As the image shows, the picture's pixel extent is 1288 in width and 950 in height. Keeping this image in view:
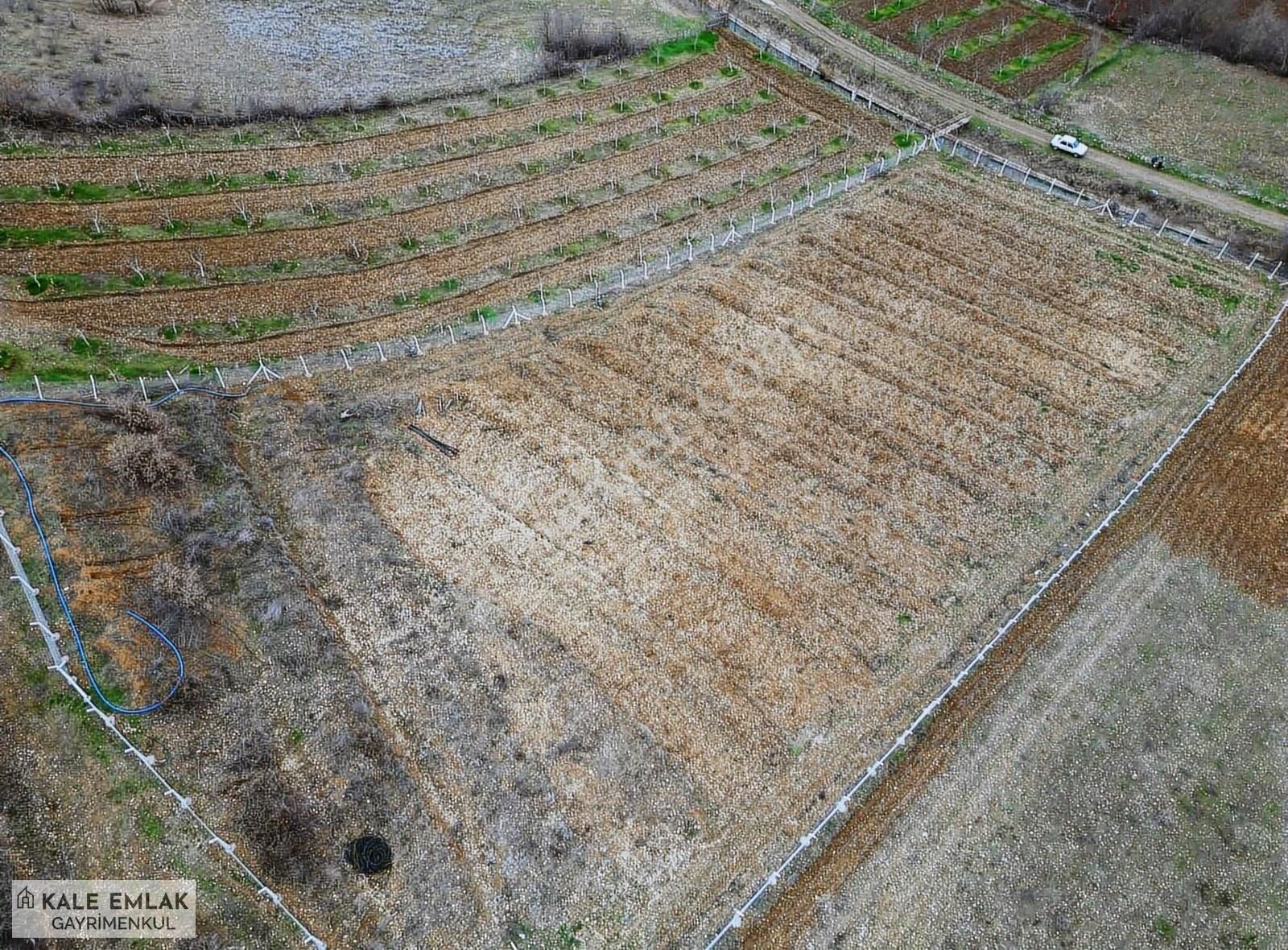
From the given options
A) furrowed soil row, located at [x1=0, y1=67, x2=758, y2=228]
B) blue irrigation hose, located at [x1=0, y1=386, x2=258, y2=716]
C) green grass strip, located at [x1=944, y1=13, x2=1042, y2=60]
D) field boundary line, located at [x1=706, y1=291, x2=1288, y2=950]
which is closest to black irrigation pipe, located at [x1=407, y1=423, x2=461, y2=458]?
blue irrigation hose, located at [x1=0, y1=386, x2=258, y2=716]

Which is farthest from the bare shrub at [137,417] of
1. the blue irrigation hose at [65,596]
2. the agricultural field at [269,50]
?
the agricultural field at [269,50]

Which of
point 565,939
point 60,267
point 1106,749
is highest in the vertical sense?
point 60,267

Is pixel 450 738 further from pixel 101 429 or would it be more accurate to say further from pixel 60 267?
pixel 60 267

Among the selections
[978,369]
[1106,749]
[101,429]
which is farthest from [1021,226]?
[101,429]

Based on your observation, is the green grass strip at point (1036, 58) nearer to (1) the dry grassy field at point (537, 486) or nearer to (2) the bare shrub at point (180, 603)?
(1) the dry grassy field at point (537, 486)

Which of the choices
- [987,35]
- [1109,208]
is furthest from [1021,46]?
[1109,208]

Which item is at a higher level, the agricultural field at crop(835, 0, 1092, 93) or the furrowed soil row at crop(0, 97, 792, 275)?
the agricultural field at crop(835, 0, 1092, 93)

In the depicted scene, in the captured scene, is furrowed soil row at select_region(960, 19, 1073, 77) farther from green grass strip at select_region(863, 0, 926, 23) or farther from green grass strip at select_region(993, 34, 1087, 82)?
green grass strip at select_region(863, 0, 926, 23)
